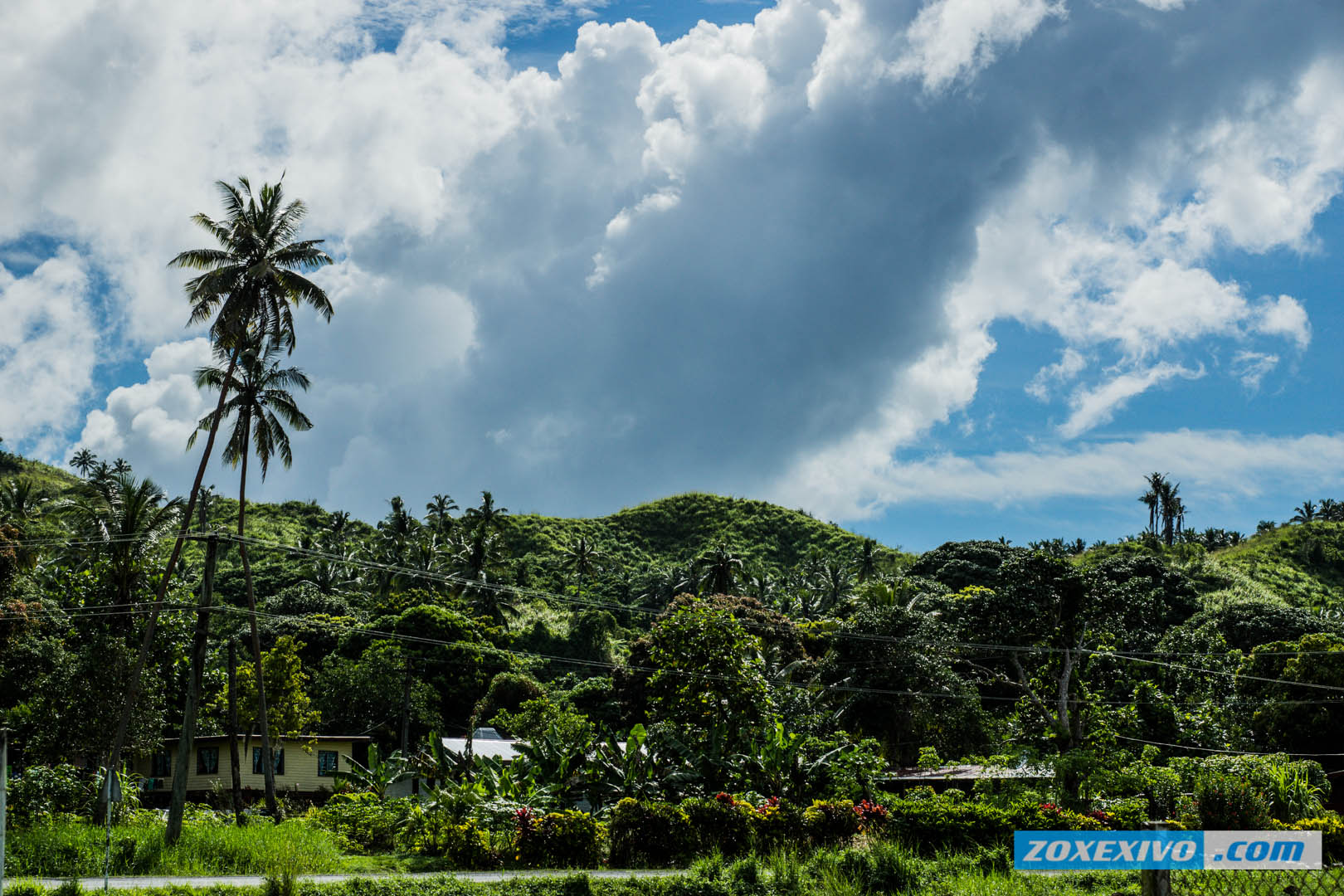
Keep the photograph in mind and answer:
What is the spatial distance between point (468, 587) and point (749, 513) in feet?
170

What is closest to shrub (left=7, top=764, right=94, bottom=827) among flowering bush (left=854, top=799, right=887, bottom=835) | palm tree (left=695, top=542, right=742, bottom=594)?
flowering bush (left=854, top=799, right=887, bottom=835)

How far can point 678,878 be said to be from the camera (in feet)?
53.5

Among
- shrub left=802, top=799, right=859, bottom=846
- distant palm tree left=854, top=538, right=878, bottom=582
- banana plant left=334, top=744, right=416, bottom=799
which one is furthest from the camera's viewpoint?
distant palm tree left=854, top=538, right=878, bottom=582

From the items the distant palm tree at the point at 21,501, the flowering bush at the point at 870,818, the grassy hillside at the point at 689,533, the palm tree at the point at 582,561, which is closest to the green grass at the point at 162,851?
the flowering bush at the point at 870,818

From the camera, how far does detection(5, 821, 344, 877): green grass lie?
58.8 feet

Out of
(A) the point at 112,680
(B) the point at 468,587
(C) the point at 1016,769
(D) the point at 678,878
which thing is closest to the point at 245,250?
(A) the point at 112,680

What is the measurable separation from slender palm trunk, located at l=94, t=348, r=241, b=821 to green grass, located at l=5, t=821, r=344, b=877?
36.1 inches

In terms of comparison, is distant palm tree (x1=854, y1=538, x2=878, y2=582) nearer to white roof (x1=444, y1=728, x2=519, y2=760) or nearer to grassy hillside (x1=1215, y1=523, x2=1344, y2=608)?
grassy hillside (x1=1215, y1=523, x2=1344, y2=608)

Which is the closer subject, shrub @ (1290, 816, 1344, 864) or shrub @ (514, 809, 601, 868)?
shrub @ (1290, 816, 1344, 864)

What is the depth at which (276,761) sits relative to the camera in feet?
134

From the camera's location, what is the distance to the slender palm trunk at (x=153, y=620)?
23469 millimetres

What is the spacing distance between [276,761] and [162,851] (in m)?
23.3

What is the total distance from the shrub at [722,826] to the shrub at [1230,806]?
880 cm

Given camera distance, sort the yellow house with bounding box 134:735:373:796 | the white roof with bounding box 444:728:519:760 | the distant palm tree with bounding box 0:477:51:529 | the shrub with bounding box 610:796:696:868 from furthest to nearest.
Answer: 1. the distant palm tree with bounding box 0:477:51:529
2. the yellow house with bounding box 134:735:373:796
3. the white roof with bounding box 444:728:519:760
4. the shrub with bounding box 610:796:696:868
